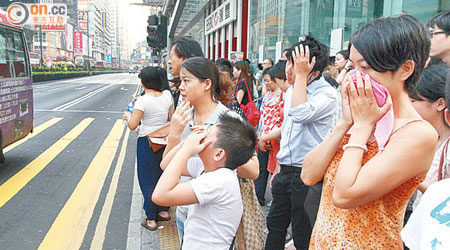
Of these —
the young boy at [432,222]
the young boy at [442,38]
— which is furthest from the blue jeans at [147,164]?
the young boy at [432,222]

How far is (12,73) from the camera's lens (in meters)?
7.00

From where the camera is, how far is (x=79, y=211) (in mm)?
4887

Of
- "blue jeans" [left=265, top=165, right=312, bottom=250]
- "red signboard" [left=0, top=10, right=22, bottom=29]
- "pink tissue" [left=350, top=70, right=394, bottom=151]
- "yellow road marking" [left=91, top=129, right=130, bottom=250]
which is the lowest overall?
"yellow road marking" [left=91, top=129, right=130, bottom=250]

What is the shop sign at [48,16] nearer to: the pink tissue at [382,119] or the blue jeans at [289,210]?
the blue jeans at [289,210]

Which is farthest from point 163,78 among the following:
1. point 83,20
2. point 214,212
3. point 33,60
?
point 83,20

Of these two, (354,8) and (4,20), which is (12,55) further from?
(354,8)

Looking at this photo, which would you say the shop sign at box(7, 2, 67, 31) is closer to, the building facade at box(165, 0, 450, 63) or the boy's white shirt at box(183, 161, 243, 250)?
the building facade at box(165, 0, 450, 63)

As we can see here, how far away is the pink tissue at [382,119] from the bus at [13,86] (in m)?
6.26

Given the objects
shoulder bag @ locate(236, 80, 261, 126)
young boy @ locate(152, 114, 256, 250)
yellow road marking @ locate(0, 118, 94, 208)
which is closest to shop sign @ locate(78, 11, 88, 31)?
yellow road marking @ locate(0, 118, 94, 208)

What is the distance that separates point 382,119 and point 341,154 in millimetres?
236

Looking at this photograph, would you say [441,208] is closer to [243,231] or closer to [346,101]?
[346,101]

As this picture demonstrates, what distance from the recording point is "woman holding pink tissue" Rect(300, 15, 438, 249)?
136 cm

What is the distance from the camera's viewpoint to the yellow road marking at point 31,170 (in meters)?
5.53

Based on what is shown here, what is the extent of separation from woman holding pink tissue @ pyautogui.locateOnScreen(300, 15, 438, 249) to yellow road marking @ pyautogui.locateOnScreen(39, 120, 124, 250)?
3.27 m
